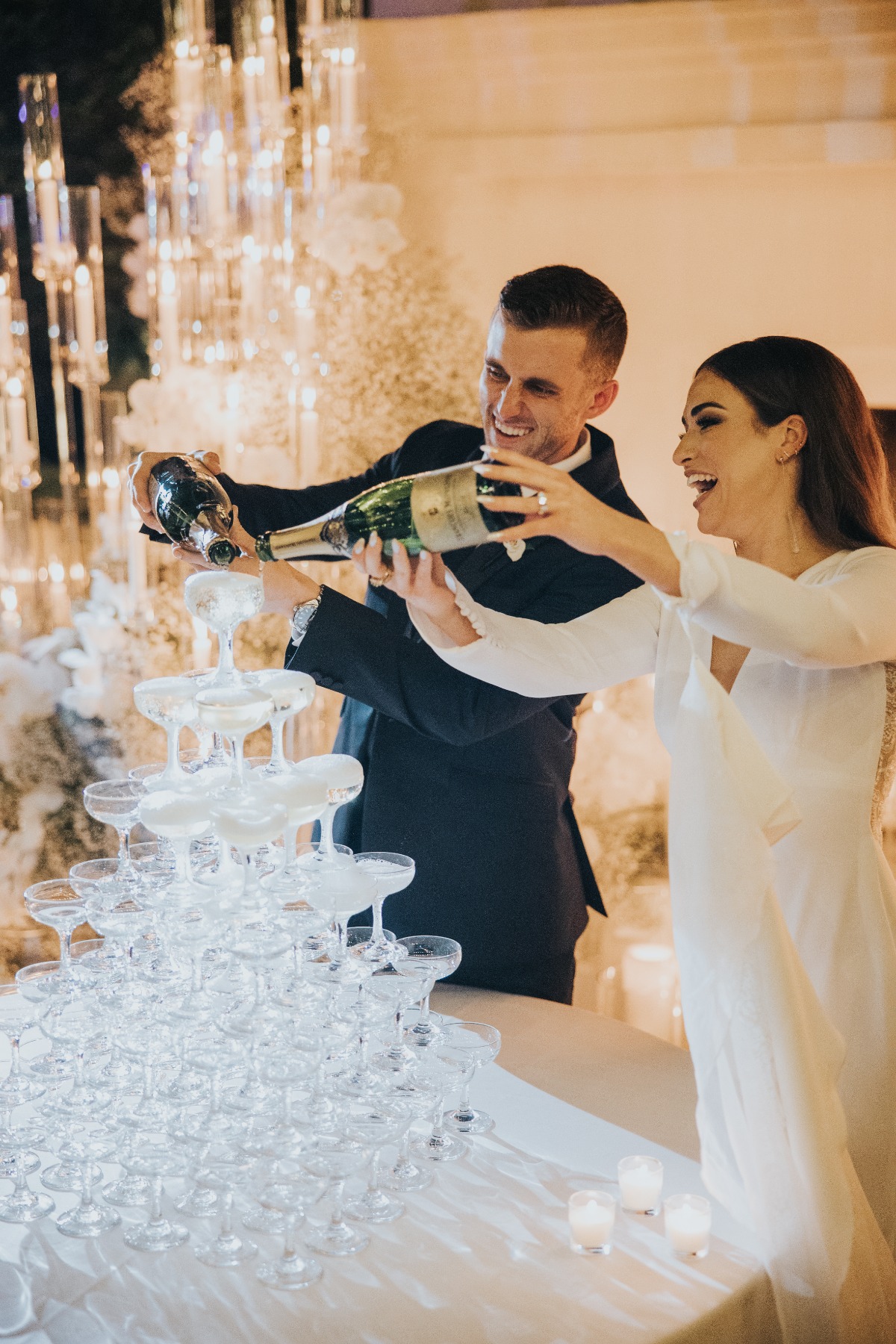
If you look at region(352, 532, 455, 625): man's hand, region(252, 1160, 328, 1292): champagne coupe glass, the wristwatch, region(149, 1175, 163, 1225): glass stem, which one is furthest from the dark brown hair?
region(149, 1175, 163, 1225): glass stem

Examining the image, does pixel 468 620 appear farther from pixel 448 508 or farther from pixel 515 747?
pixel 515 747

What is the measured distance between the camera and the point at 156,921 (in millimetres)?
1497

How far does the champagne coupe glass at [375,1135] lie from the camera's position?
1.43 metres

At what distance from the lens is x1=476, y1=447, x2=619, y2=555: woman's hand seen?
55.6 inches

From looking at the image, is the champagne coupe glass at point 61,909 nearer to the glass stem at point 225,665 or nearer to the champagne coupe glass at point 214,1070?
the champagne coupe glass at point 214,1070

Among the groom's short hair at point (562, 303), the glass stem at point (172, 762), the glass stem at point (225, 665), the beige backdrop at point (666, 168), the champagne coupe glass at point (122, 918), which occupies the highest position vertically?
the beige backdrop at point (666, 168)

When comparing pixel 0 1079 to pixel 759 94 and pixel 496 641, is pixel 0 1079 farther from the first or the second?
pixel 759 94

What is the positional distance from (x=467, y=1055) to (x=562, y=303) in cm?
115

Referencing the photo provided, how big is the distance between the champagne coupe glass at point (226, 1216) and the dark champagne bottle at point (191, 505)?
0.72 metres

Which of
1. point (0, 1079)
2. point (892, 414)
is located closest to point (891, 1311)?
point (0, 1079)

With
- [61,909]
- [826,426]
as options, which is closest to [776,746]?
[826,426]

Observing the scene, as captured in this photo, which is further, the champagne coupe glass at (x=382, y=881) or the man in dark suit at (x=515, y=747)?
the man in dark suit at (x=515, y=747)

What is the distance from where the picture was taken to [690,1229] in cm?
144

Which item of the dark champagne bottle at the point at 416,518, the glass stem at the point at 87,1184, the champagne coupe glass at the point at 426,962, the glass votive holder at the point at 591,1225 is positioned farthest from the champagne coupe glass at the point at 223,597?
the glass votive holder at the point at 591,1225
